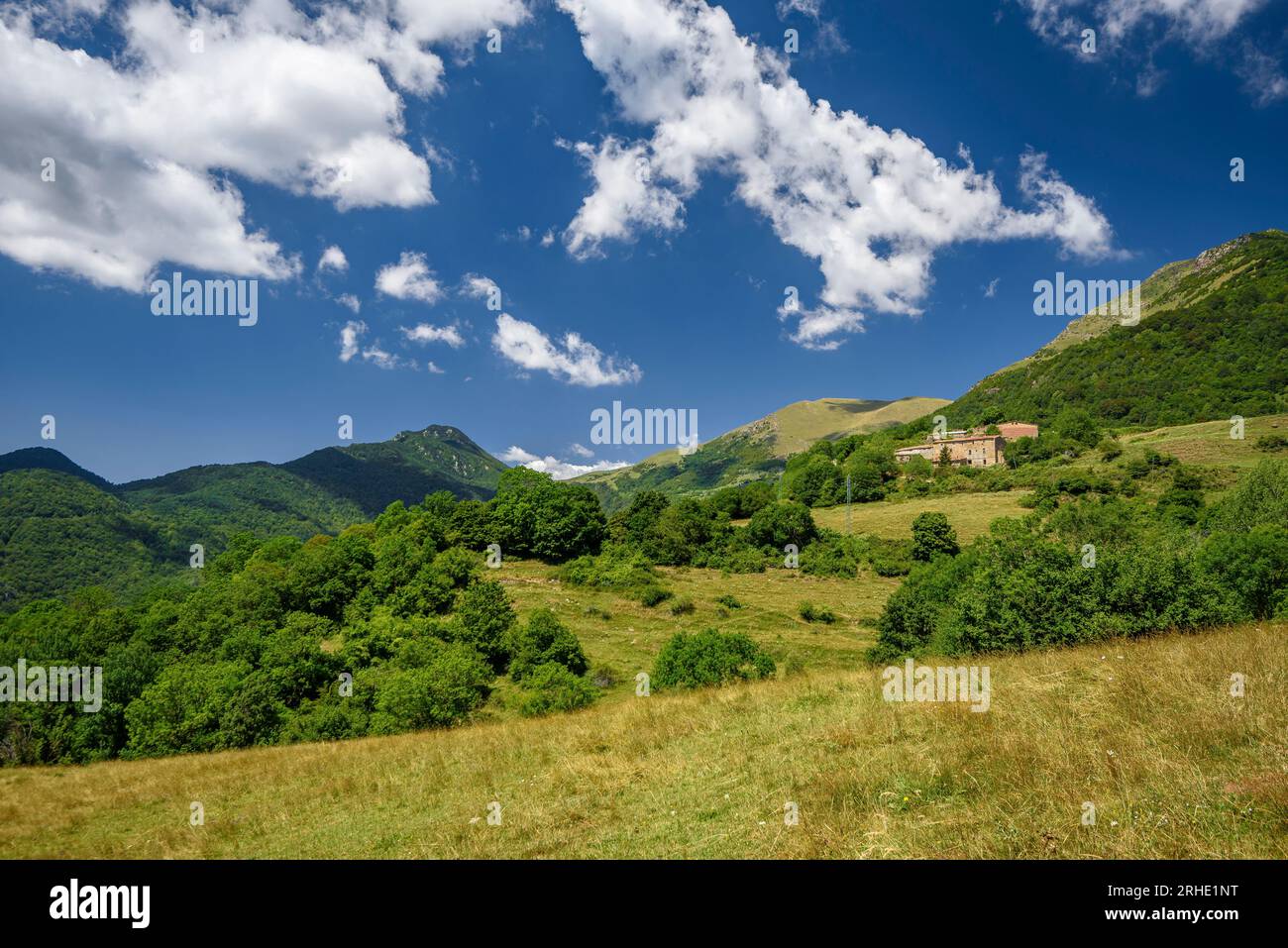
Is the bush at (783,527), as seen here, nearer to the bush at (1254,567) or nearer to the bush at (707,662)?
the bush at (1254,567)

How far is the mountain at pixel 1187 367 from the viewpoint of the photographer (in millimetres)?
126625

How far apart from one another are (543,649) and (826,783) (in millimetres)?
32958

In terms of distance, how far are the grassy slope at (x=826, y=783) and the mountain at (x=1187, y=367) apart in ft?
505

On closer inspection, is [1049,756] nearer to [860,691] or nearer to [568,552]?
[860,691]

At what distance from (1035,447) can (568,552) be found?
103841 millimetres

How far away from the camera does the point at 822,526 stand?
285ft

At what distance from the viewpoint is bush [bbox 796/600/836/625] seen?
162 ft

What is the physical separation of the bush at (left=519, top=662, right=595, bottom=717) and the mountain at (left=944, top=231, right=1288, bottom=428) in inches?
5932

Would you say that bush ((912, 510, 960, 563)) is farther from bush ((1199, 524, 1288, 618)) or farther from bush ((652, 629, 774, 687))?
bush ((652, 629, 774, 687))

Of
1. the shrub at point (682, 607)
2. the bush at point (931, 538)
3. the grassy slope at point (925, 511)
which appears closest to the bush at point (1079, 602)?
the shrub at point (682, 607)

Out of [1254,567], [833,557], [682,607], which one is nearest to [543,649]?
[682,607]

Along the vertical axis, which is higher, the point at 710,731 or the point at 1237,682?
the point at 1237,682

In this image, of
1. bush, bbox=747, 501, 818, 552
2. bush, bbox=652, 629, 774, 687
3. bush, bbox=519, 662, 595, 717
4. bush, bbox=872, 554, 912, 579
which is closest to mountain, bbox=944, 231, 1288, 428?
bush, bbox=872, 554, 912, 579
